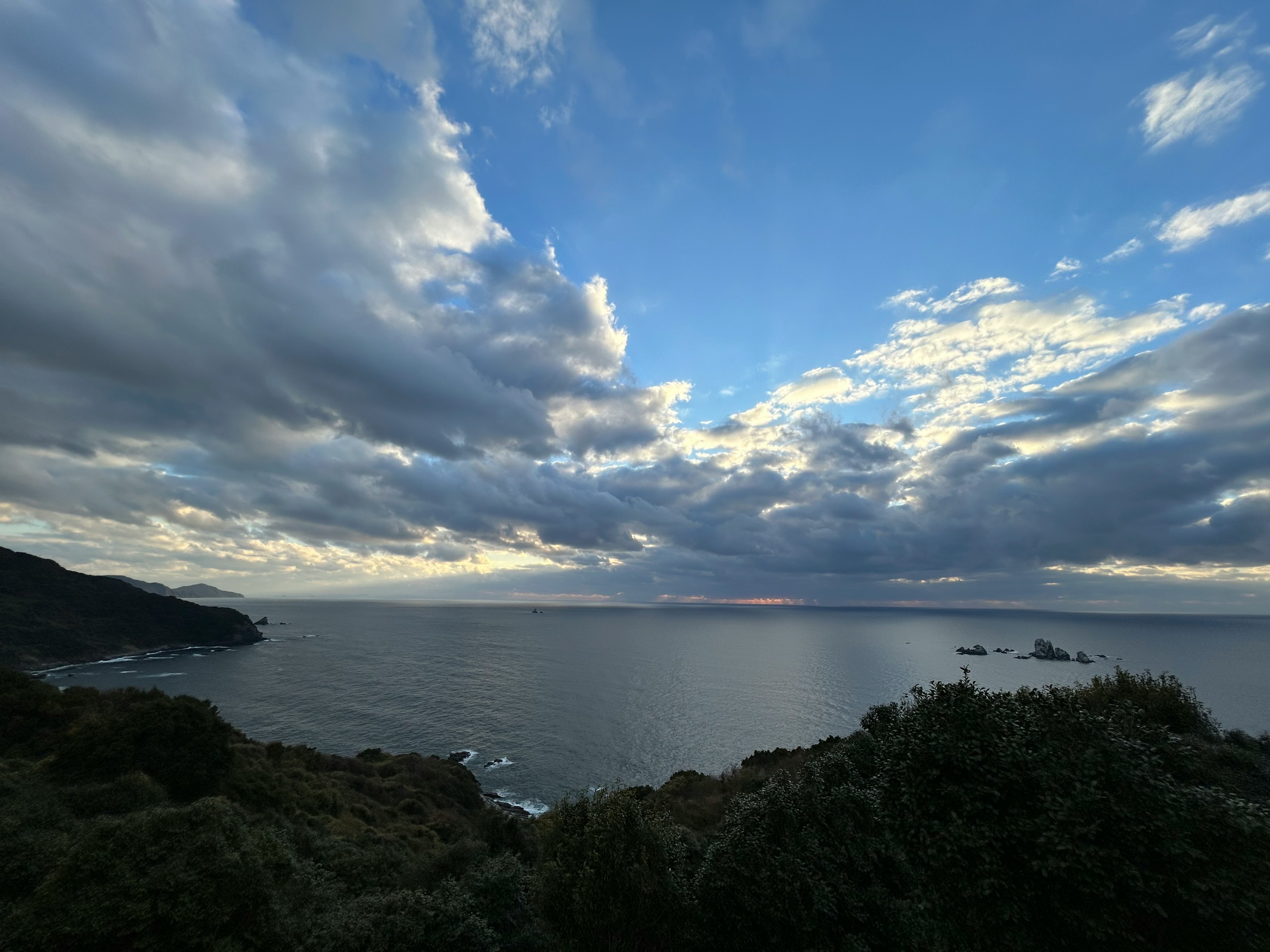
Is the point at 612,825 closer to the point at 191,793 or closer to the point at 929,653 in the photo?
the point at 191,793

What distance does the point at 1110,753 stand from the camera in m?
17.0

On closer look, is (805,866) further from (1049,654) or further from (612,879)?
(1049,654)

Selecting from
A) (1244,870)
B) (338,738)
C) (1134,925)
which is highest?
(1244,870)

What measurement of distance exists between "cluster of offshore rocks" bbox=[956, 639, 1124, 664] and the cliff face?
10687 inches

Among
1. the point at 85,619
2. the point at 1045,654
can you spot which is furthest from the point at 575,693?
the point at 1045,654

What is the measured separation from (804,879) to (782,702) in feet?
312

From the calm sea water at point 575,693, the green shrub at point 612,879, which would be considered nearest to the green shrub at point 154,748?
the calm sea water at point 575,693

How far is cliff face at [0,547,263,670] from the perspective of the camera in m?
136

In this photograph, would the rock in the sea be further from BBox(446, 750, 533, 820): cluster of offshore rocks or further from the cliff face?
the cliff face

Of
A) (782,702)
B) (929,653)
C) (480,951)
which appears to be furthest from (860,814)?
(929,653)

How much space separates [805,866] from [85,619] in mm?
227355

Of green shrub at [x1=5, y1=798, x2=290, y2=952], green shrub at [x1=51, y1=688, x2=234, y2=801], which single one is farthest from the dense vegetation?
green shrub at [x1=51, y1=688, x2=234, y2=801]

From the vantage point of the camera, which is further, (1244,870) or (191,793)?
(191,793)

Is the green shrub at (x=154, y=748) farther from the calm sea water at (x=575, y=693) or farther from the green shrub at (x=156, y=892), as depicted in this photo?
the calm sea water at (x=575, y=693)
